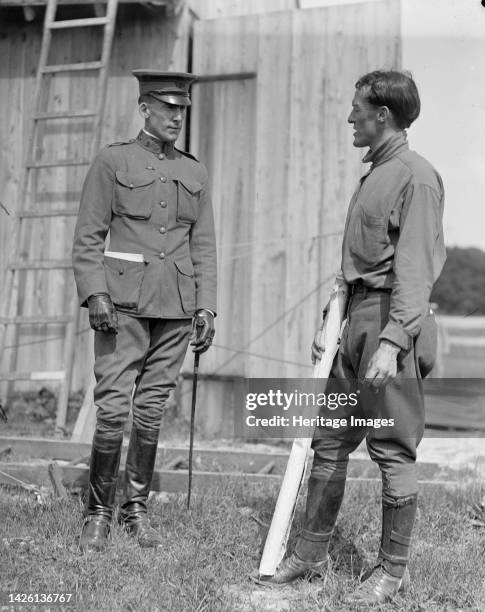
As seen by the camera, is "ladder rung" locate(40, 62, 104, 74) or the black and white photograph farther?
"ladder rung" locate(40, 62, 104, 74)

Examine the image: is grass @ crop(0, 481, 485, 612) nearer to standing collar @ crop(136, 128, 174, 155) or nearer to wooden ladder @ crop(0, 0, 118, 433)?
standing collar @ crop(136, 128, 174, 155)

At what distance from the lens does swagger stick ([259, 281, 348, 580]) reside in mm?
3492

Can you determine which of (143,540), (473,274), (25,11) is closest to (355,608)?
(143,540)

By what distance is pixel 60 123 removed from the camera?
286 inches

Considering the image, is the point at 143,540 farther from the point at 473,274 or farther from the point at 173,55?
the point at 473,274

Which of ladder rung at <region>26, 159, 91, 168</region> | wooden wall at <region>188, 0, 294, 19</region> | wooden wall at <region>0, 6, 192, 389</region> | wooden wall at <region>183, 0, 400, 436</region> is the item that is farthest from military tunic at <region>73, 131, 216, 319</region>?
wooden wall at <region>188, 0, 294, 19</region>

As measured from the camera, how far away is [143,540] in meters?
3.91

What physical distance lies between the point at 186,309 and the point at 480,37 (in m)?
3.29

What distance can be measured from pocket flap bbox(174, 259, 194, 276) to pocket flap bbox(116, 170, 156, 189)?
43cm

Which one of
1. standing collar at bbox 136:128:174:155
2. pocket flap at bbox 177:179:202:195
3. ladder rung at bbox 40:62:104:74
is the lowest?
pocket flap at bbox 177:179:202:195

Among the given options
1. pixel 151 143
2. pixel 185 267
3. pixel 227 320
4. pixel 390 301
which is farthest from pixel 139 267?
pixel 227 320

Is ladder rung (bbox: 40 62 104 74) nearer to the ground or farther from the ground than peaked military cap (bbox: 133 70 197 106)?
farther from the ground

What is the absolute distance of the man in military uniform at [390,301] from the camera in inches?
124

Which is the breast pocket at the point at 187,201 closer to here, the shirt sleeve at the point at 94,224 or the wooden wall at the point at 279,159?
the shirt sleeve at the point at 94,224
